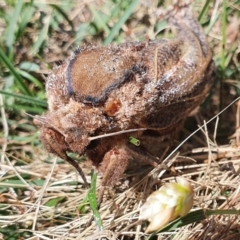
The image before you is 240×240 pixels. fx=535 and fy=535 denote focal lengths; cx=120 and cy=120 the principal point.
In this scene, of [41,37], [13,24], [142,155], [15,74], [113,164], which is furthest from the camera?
[41,37]

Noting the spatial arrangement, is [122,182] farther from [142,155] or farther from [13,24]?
[13,24]

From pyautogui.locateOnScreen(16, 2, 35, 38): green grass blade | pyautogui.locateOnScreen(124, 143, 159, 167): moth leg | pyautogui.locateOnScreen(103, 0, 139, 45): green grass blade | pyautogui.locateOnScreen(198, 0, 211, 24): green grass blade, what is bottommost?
pyautogui.locateOnScreen(124, 143, 159, 167): moth leg

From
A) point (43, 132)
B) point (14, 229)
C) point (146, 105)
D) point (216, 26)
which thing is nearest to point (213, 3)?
point (216, 26)

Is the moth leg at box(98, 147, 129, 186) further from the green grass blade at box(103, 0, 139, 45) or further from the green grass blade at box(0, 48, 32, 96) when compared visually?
the green grass blade at box(103, 0, 139, 45)

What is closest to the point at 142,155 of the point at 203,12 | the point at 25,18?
the point at 203,12

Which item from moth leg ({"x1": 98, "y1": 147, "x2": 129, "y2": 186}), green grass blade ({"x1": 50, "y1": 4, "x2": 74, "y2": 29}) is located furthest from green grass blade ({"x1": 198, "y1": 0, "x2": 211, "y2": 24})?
moth leg ({"x1": 98, "y1": 147, "x2": 129, "y2": 186})

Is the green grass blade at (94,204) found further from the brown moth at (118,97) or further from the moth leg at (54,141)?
the moth leg at (54,141)

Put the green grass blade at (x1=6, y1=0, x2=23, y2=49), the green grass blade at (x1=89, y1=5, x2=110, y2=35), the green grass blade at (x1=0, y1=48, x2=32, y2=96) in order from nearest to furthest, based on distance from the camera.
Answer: the green grass blade at (x1=0, y1=48, x2=32, y2=96), the green grass blade at (x1=6, y1=0, x2=23, y2=49), the green grass blade at (x1=89, y1=5, x2=110, y2=35)
